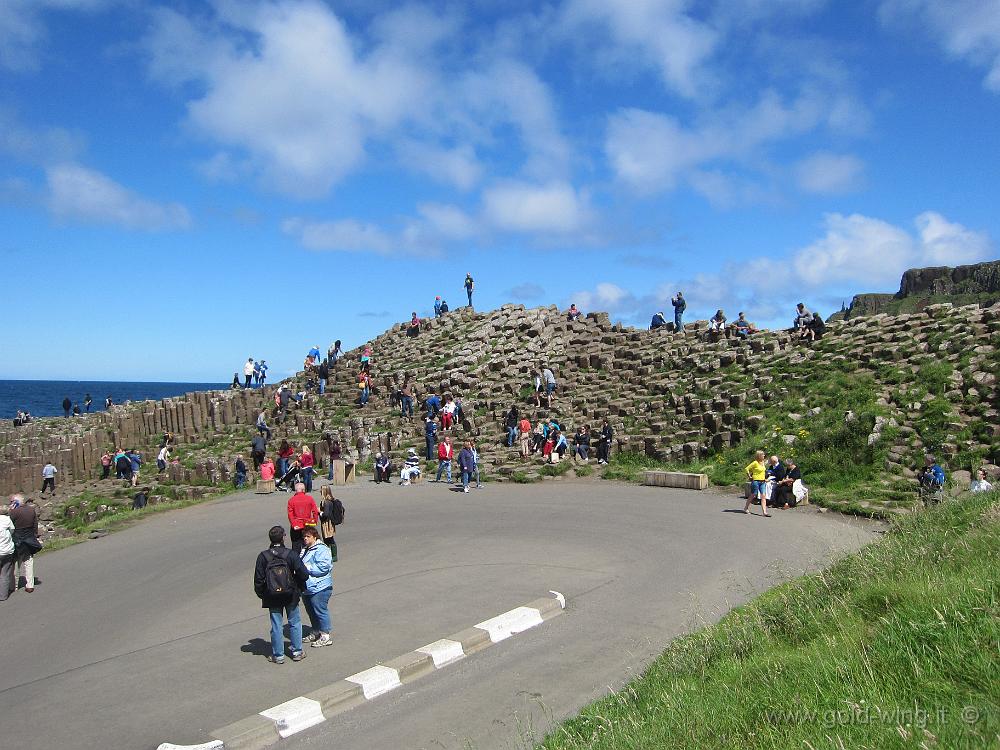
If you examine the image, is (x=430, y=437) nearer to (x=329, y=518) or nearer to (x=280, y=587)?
(x=329, y=518)

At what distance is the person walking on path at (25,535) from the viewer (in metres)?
14.8

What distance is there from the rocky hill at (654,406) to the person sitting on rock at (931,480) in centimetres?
57

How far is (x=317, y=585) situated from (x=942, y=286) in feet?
221

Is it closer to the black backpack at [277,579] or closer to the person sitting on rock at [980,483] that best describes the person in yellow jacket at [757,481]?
the person sitting on rock at [980,483]

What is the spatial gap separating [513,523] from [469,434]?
1196 centimetres

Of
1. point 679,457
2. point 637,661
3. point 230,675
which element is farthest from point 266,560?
point 679,457

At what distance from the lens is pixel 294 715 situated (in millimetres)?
8305

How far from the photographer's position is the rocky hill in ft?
70.2

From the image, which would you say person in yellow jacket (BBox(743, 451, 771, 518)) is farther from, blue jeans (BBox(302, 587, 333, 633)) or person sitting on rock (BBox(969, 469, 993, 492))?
blue jeans (BBox(302, 587, 333, 633))

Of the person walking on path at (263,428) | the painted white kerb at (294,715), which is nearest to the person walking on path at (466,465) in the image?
the person walking on path at (263,428)

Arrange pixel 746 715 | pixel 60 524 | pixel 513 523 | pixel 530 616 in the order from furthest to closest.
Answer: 1. pixel 60 524
2. pixel 513 523
3. pixel 530 616
4. pixel 746 715

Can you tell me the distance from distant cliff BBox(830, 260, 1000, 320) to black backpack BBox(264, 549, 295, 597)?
5459cm

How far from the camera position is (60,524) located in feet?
82.5

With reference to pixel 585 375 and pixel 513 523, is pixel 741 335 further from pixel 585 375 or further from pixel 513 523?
pixel 513 523
